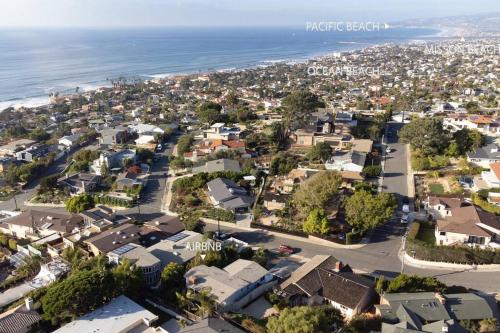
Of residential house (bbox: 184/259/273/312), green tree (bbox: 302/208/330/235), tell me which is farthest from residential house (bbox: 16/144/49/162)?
green tree (bbox: 302/208/330/235)

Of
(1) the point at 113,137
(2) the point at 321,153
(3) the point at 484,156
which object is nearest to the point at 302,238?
(2) the point at 321,153

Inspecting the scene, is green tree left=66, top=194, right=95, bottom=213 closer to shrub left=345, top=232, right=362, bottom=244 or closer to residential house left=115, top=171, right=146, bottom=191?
residential house left=115, top=171, right=146, bottom=191

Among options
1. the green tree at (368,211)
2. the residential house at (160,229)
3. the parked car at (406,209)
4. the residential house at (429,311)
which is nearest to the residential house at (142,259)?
the residential house at (160,229)

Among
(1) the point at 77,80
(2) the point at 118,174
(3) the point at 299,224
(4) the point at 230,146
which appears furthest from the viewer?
(1) the point at 77,80

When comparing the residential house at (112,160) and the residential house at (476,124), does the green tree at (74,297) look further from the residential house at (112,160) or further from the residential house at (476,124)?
the residential house at (476,124)

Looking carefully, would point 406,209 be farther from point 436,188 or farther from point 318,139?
point 318,139

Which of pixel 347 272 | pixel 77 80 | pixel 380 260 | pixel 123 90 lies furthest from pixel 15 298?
pixel 77 80

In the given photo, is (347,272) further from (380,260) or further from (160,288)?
(160,288)
